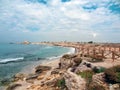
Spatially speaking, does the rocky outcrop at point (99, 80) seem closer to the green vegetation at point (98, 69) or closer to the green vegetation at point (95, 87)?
the green vegetation at point (95, 87)

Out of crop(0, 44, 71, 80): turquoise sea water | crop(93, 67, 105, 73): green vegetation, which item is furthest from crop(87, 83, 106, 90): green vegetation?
crop(0, 44, 71, 80): turquoise sea water

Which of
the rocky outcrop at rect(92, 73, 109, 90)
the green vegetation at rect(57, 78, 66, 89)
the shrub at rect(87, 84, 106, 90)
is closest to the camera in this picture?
the shrub at rect(87, 84, 106, 90)

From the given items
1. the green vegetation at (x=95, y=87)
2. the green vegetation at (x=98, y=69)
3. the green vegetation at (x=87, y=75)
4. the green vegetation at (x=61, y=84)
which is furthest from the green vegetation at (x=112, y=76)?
the green vegetation at (x=61, y=84)

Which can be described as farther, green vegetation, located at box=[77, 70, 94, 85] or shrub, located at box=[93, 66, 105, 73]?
shrub, located at box=[93, 66, 105, 73]

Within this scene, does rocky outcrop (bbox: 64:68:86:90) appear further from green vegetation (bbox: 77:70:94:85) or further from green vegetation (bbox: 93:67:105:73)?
green vegetation (bbox: 93:67:105:73)

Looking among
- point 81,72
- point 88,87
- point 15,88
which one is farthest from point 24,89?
point 88,87

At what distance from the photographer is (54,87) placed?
20391 mm

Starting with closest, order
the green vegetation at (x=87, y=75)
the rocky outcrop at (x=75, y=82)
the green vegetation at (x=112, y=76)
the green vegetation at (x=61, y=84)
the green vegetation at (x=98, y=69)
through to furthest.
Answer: the green vegetation at (x=112, y=76), the rocky outcrop at (x=75, y=82), the green vegetation at (x=87, y=75), the green vegetation at (x=98, y=69), the green vegetation at (x=61, y=84)

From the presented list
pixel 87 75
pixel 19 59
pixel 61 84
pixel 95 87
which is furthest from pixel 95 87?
pixel 19 59

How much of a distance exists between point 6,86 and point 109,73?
15003mm

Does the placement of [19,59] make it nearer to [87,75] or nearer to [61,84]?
[61,84]

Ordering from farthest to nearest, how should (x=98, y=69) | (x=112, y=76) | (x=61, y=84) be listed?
(x=61, y=84), (x=98, y=69), (x=112, y=76)

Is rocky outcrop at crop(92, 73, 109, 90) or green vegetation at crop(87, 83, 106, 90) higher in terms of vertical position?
rocky outcrop at crop(92, 73, 109, 90)

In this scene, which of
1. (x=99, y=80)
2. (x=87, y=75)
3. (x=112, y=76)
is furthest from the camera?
(x=87, y=75)
